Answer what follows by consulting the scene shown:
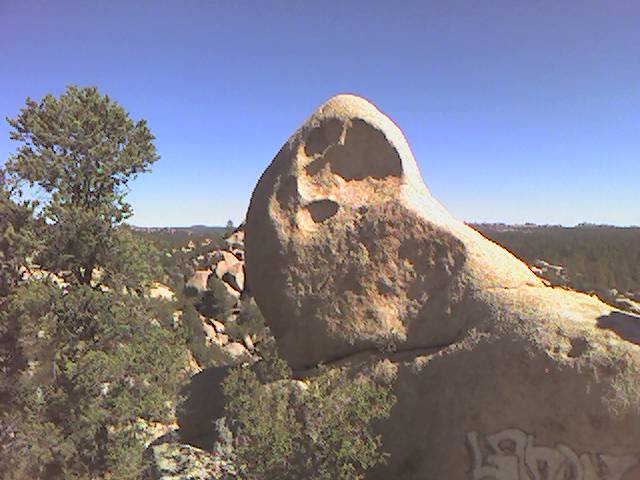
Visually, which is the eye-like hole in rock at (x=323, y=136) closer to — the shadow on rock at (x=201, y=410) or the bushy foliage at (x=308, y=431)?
the bushy foliage at (x=308, y=431)

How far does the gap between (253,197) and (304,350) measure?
14.0 ft

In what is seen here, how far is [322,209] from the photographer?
12.8 m

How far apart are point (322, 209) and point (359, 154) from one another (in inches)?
69.5

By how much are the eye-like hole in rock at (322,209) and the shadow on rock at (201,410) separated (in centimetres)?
533

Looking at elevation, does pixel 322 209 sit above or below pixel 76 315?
above

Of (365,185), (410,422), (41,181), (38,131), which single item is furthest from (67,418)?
(365,185)

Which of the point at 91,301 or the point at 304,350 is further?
the point at 304,350

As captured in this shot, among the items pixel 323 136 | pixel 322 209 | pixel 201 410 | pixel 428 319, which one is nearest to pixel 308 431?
pixel 428 319

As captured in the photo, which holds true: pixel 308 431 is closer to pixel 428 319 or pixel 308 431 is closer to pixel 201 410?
pixel 428 319

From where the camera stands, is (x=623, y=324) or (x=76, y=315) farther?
(x=76, y=315)

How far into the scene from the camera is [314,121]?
13.2 metres

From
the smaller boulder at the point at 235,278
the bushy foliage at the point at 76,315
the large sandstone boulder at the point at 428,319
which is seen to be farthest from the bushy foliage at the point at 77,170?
the smaller boulder at the point at 235,278

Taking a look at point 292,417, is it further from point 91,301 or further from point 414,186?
point 414,186

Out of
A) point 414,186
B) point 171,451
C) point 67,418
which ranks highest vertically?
point 414,186
